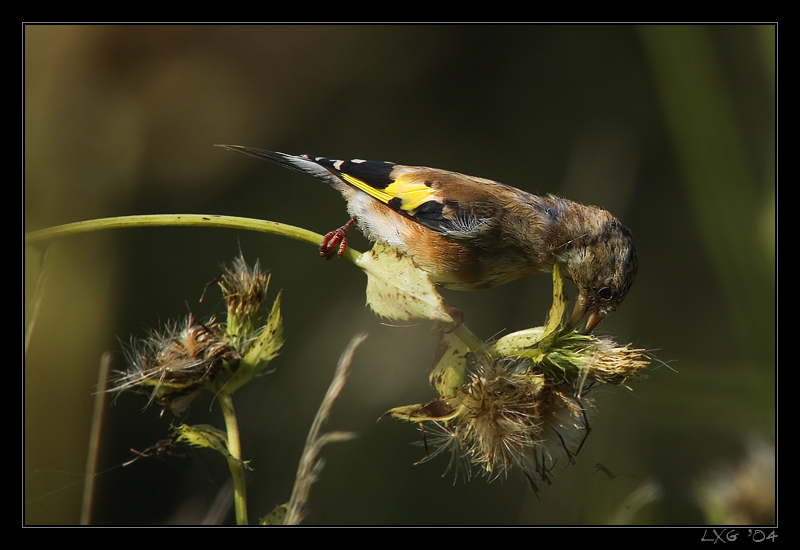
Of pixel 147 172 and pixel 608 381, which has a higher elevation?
pixel 147 172

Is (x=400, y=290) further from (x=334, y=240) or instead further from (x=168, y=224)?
(x=334, y=240)

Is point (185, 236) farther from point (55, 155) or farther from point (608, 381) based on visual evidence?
point (608, 381)

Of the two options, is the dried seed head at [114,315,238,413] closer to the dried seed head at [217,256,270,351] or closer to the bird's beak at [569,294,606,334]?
the dried seed head at [217,256,270,351]

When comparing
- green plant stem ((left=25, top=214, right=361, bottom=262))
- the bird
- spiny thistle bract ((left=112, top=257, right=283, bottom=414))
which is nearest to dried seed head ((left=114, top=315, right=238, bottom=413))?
spiny thistle bract ((left=112, top=257, right=283, bottom=414))

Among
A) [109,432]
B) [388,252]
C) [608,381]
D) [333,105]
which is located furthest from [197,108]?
[608,381]

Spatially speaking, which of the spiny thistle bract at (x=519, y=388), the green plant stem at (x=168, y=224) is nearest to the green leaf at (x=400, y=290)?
the spiny thistle bract at (x=519, y=388)

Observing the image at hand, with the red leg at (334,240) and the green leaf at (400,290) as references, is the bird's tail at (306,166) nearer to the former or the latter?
the red leg at (334,240)
